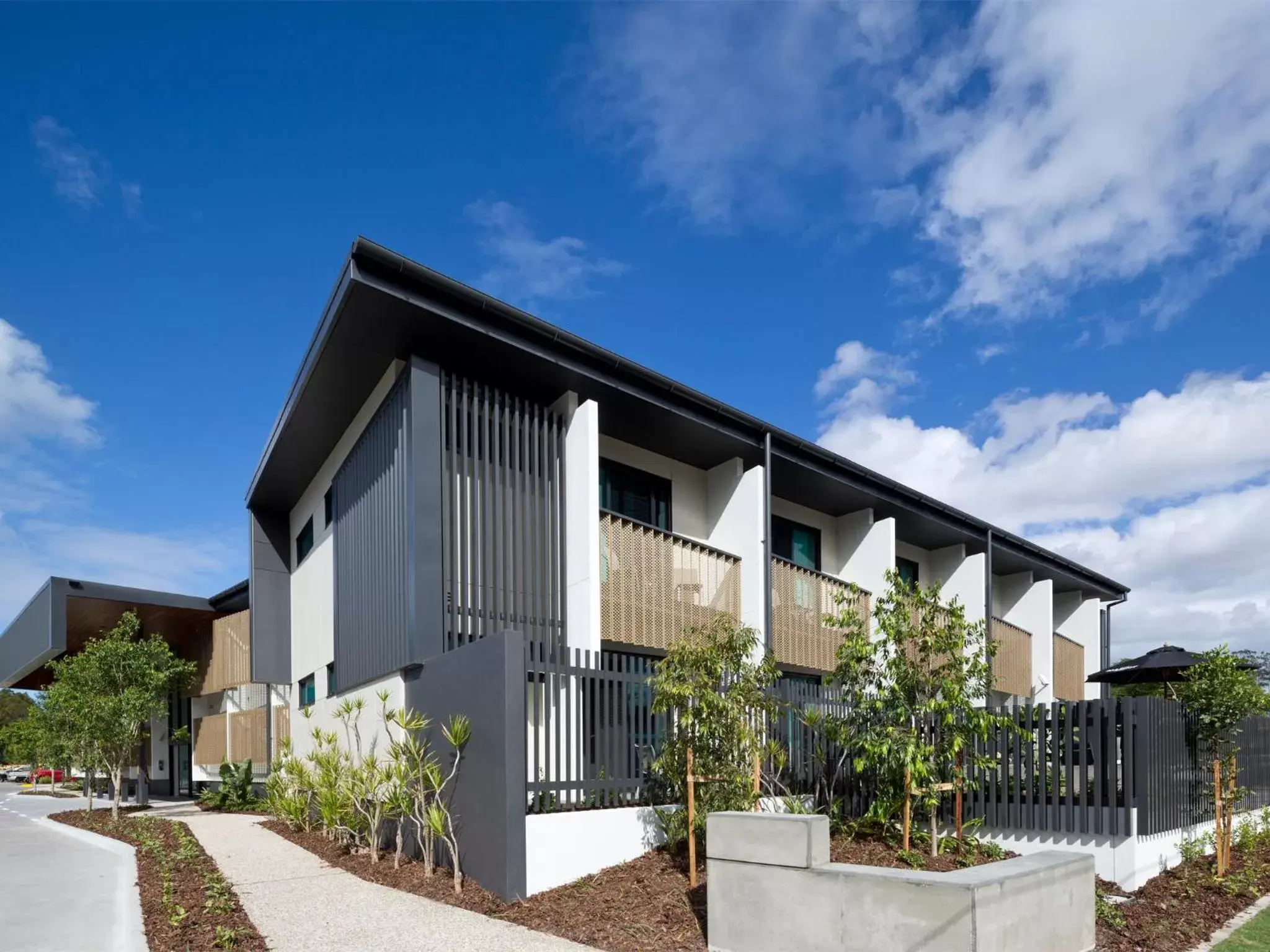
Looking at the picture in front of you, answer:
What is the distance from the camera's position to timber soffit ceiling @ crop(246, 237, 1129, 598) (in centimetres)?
1138

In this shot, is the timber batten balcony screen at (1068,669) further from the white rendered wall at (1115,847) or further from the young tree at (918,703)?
the young tree at (918,703)

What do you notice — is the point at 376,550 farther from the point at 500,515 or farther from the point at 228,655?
the point at 228,655

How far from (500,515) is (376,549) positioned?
2.38m

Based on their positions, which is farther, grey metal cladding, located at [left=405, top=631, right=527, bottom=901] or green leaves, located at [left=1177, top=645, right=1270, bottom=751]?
green leaves, located at [left=1177, top=645, right=1270, bottom=751]

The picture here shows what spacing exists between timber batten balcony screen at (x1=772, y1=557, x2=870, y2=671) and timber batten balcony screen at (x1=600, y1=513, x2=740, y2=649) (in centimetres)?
80

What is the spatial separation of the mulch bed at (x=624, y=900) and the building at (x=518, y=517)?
287mm

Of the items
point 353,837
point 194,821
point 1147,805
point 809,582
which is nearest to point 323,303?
point 353,837

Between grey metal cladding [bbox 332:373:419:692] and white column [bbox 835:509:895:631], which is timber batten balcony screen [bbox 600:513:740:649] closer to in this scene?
grey metal cladding [bbox 332:373:419:692]

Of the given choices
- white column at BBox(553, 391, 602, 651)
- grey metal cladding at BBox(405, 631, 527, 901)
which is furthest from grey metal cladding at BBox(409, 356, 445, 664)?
white column at BBox(553, 391, 602, 651)

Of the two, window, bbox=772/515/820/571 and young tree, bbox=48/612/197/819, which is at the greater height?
window, bbox=772/515/820/571

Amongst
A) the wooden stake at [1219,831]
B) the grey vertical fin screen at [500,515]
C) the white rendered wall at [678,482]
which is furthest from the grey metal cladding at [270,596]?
the wooden stake at [1219,831]

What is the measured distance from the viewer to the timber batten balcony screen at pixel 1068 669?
87.1 feet

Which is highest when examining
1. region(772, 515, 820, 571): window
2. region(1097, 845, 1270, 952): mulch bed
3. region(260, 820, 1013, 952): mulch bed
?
region(772, 515, 820, 571): window

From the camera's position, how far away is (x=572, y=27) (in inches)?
462
